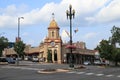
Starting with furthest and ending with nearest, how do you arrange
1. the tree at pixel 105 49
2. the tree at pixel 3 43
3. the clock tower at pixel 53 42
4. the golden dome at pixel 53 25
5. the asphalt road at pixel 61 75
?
the tree at pixel 3 43 < the golden dome at pixel 53 25 < the clock tower at pixel 53 42 < the tree at pixel 105 49 < the asphalt road at pixel 61 75

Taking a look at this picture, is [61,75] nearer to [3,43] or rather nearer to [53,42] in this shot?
[53,42]

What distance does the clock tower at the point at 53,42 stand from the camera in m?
112

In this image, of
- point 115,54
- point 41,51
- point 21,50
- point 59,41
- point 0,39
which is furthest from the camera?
point 0,39

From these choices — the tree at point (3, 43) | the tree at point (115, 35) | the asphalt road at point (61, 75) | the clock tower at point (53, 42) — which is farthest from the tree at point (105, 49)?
the tree at point (3, 43)

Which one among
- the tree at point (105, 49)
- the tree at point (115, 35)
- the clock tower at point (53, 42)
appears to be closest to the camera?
the tree at point (105, 49)

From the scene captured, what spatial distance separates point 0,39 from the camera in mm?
164750

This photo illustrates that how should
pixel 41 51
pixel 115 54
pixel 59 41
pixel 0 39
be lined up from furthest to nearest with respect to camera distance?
pixel 0 39 → pixel 41 51 → pixel 59 41 → pixel 115 54

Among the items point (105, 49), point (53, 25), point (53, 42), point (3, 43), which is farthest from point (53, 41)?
point (3, 43)

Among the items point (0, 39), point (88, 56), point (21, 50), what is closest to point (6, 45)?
point (0, 39)

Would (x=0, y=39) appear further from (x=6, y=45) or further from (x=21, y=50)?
(x=21, y=50)

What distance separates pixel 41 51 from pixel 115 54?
3019 centimetres

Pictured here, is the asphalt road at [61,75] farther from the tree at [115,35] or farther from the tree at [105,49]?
the tree at [115,35]

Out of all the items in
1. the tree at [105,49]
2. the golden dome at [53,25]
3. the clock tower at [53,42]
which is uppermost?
the golden dome at [53,25]

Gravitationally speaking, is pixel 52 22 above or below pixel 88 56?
above
